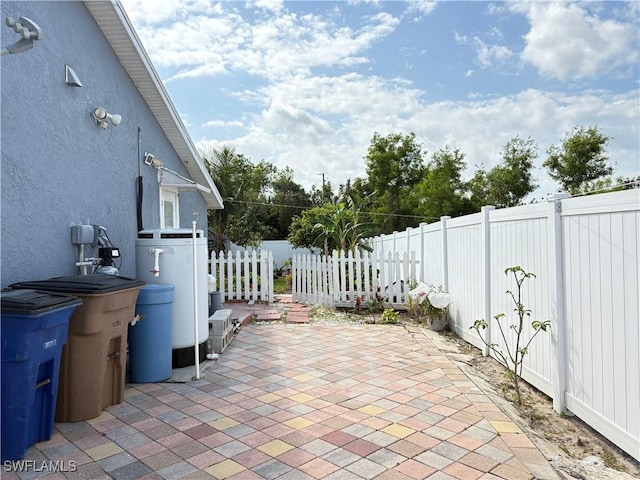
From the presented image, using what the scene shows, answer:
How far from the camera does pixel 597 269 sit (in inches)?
129

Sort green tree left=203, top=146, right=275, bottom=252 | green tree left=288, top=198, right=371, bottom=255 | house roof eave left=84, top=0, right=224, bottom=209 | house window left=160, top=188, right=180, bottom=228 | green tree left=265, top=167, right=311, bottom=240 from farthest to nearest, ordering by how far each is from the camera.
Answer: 1. green tree left=265, top=167, right=311, bottom=240
2. green tree left=203, top=146, right=275, bottom=252
3. green tree left=288, top=198, right=371, bottom=255
4. house window left=160, top=188, right=180, bottom=228
5. house roof eave left=84, top=0, right=224, bottom=209

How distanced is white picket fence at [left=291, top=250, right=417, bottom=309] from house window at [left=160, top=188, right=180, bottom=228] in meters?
3.65

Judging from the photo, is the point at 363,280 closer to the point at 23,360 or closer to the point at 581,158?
the point at 23,360

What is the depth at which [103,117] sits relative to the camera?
17.2 feet

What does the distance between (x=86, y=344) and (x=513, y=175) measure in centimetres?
2691

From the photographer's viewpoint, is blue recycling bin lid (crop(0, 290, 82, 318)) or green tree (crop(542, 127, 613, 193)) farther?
green tree (crop(542, 127, 613, 193))

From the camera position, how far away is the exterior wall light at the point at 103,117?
5180mm

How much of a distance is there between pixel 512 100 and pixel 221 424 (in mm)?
13076

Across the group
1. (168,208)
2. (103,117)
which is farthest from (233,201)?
(103,117)

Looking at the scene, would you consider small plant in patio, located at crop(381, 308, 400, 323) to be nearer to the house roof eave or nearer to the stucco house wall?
the stucco house wall

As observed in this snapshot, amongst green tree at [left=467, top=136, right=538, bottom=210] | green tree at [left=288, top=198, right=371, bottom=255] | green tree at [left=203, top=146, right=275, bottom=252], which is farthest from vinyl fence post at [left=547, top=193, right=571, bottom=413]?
green tree at [left=467, top=136, right=538, bottom=210]

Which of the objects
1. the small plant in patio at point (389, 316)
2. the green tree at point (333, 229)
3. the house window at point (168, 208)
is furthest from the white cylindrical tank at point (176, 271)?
the green tree at point (333, 229)

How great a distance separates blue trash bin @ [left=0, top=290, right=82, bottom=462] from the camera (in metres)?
2.88

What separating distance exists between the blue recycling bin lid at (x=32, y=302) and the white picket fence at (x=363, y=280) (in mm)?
7059
